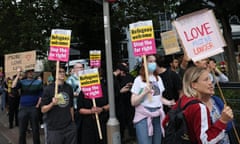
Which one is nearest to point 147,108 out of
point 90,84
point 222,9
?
point 90,84

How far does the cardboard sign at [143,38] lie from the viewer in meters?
5.67

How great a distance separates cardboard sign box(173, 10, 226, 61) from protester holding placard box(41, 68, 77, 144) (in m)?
2.51

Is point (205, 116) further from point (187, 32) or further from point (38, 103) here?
point (38, 103)

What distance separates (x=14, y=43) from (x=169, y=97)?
410 inches

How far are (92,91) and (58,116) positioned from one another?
0.70 meters

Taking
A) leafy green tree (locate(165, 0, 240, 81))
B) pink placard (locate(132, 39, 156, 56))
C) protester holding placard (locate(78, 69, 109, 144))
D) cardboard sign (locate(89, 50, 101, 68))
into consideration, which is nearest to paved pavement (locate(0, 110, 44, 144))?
cardboard sign (locate(89, 50, 101, 68))

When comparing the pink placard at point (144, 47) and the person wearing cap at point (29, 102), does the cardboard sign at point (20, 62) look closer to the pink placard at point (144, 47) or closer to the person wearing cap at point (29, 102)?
the person wearing cap at point (29, 102)

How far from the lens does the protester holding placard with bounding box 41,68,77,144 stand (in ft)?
18.8

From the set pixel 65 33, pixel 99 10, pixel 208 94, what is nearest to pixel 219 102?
pixel 208 94

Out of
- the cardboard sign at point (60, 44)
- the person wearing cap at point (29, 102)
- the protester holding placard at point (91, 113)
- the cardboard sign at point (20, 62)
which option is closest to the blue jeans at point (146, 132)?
the protester holding placard at point (91, 113)

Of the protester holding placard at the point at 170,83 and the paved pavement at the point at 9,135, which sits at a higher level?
the protester holding placard at the point at 170,83

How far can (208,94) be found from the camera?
10.6 ft

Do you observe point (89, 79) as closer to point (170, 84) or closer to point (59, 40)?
point (59, 40)

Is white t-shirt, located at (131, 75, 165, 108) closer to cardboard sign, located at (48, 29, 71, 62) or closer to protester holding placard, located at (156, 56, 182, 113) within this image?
protester holding placard, located at (156, 56, 182, 113)
